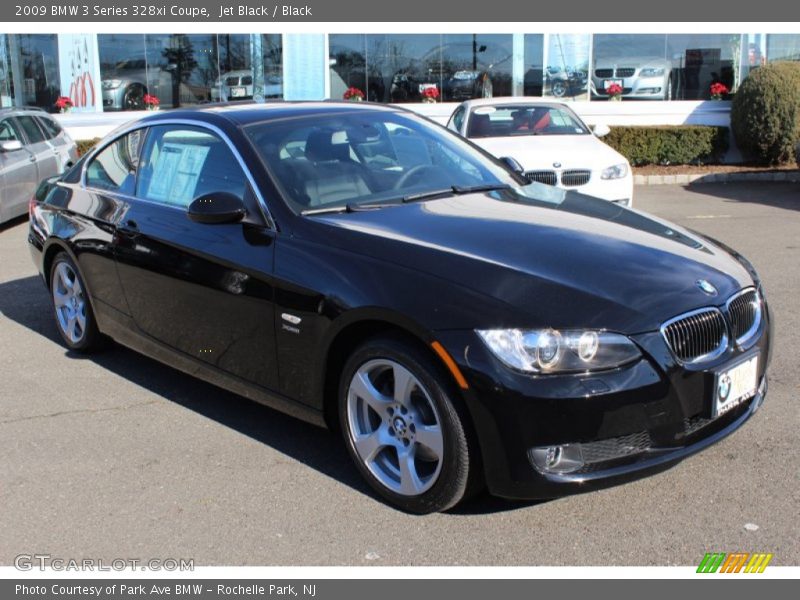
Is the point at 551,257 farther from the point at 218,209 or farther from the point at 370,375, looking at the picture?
the point at 218,209

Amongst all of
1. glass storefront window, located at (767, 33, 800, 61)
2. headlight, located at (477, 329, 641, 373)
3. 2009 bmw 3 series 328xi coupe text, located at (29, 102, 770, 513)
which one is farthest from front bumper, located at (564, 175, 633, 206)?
glass storefront window, located at (767, 33, 800, 61)

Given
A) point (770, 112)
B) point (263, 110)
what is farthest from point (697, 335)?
point (770, 112)

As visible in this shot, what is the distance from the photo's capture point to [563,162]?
394 inches

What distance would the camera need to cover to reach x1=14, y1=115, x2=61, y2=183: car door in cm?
1254

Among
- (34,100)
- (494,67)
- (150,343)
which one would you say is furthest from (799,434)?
(34,100)

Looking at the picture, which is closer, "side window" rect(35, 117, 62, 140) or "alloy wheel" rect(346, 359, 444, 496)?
"alloy wheel" rect(346, 359, 444, 496)

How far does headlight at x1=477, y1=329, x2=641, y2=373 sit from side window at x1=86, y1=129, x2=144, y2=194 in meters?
2.96

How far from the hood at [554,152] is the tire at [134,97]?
39.2 feet

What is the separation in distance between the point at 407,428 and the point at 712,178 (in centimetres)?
1390

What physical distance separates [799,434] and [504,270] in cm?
192

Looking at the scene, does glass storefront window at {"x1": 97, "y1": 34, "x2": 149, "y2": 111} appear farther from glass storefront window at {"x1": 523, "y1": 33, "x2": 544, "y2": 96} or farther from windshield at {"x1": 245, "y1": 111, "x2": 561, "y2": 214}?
windshield at {"x1": 245, "y1": 111, "x2": 561, "y2": 214}

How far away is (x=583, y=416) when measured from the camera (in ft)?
11.1

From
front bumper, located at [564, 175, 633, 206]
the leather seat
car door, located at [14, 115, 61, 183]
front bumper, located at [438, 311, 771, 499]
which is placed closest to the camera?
→ front bumper, located at [438, 311, 771, 499]

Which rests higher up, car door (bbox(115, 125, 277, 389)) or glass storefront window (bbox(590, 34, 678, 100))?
glass storefront window (bbox(590, 34, 678, 100))
